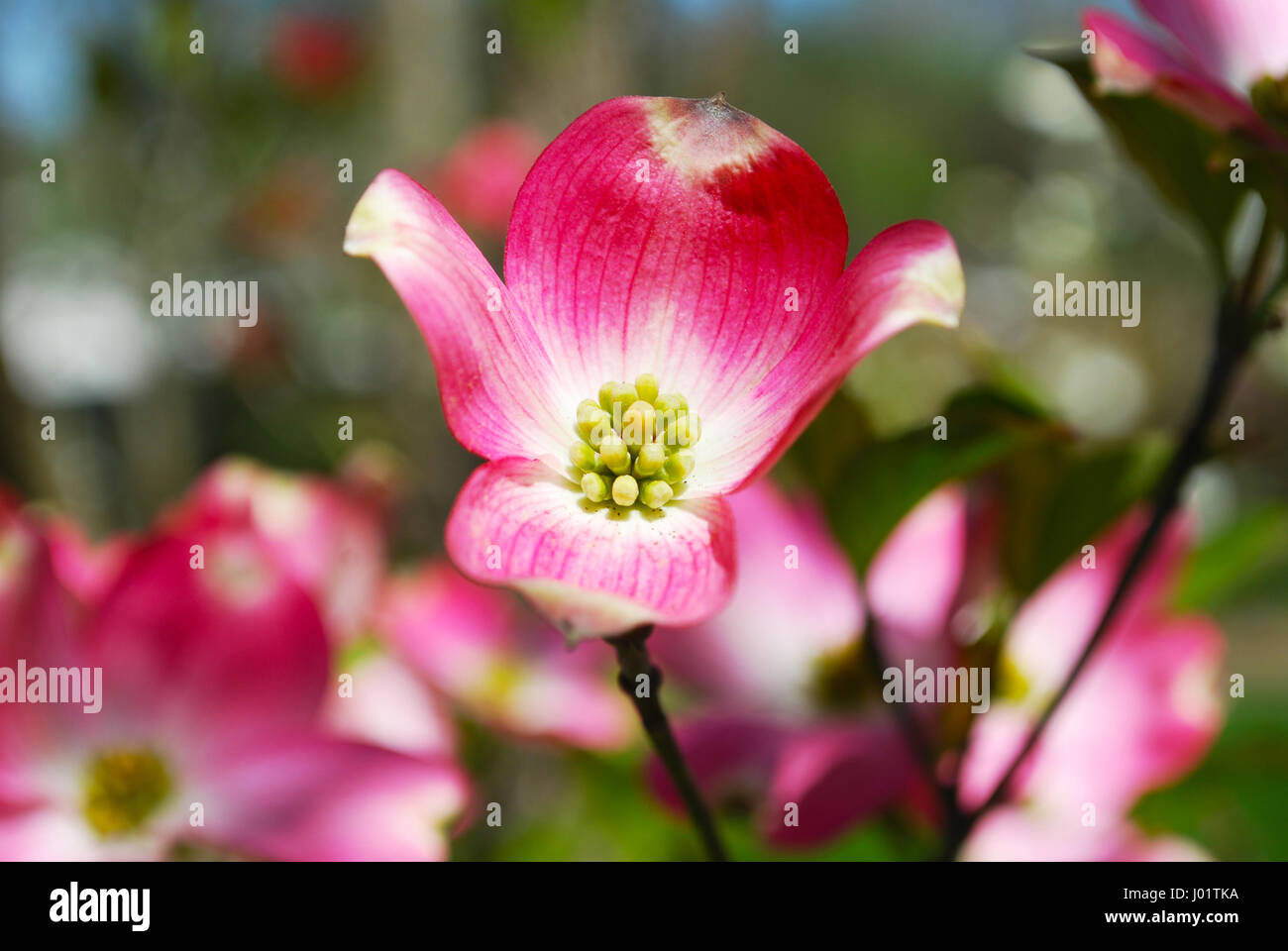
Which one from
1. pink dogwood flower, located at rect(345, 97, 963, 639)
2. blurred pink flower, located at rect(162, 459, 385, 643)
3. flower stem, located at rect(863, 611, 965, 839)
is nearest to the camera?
pink dogwood flower, located at rect(345, 97, 963, 639)

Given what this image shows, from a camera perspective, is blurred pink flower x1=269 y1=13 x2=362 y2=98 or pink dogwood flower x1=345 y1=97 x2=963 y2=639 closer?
pink dogwood flower x1=345 y1=97 x2=963 y2=639

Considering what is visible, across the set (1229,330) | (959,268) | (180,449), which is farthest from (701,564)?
(180,449)

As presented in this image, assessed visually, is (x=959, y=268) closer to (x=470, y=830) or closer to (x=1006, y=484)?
(x=1006, y=484)

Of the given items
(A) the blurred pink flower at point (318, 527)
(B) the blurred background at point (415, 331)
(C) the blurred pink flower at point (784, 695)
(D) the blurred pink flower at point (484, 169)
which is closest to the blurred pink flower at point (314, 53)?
(B) the blurred background at point (415, 331)

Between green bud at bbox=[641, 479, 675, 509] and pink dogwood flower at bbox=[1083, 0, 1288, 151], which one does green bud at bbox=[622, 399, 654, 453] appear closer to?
green bud at bbox=[641, 479, 675, 509]

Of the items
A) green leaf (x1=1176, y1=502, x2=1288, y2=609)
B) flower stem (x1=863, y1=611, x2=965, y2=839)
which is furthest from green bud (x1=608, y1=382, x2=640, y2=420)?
green leaf (x1=1176, y1=502, x2=1288, y2=609)

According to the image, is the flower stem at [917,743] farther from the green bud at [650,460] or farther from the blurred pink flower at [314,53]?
the blurred pink flower at [314,53]

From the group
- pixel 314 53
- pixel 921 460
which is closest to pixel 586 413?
pixel 921 460

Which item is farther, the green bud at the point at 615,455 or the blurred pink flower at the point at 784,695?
the blurred pink flower at the point at 784,695

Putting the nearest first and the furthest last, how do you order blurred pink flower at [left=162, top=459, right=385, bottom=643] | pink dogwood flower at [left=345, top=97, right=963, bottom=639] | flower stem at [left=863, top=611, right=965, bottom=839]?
pink dogwood flower at [left=345, top=97, right=963, bottom=639] < flower stem at [left=863, top=611, right=965, bottom=839] < blurred pink flower at [left=162, top=459, right=385, bottom=643]
